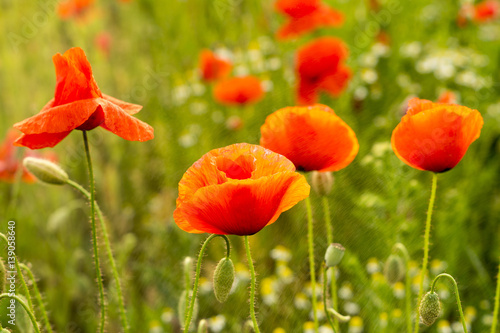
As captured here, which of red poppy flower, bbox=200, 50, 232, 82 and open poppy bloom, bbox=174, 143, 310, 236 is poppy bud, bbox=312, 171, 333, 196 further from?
red poppy flower, bbox=200, 50, 232, 82

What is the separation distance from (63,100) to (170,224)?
1.31 metres

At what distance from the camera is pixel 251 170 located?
2.50 feet

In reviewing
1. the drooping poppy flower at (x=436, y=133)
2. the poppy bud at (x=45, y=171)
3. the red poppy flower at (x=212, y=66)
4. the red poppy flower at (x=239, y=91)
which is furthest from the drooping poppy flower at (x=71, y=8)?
the drooping poppy flower at (x=436, y=133)

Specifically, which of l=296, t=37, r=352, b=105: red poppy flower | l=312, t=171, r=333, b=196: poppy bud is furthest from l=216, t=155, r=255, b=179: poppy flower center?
l=296, t=37, r=352, b=105: red poppy flower

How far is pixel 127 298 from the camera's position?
205cm

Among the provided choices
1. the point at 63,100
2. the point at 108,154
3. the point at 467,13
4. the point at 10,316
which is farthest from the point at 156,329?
the point at 467,13

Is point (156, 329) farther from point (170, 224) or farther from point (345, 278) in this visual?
point (345, 278)

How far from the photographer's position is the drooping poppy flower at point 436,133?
807mm

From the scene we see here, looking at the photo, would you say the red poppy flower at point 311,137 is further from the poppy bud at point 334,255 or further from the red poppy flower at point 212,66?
the red poppy flower at point 212,66

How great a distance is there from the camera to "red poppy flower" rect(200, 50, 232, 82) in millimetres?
2500

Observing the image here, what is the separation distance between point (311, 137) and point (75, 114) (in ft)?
1.25

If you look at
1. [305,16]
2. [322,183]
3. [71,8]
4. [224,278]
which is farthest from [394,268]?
[71,8]

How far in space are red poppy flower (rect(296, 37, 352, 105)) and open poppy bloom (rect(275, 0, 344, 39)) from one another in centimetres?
19

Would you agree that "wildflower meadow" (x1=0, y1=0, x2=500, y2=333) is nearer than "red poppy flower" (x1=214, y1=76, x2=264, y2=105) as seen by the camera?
Yes
